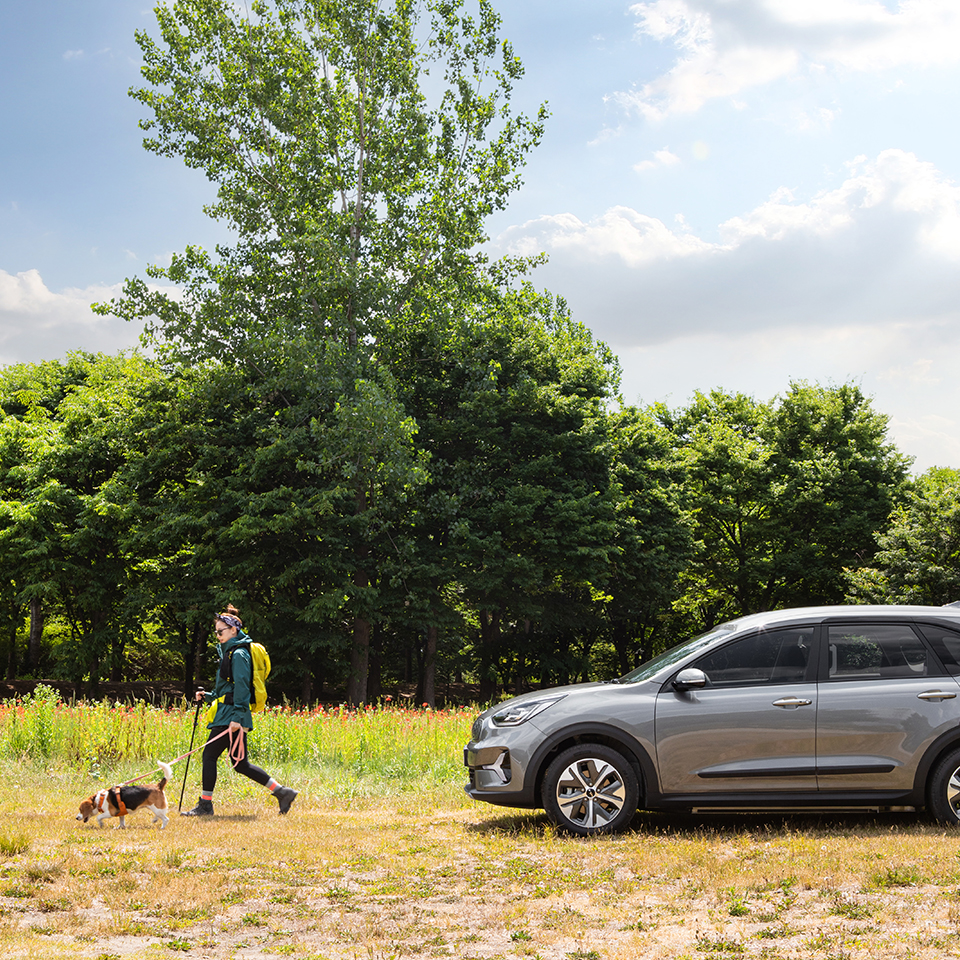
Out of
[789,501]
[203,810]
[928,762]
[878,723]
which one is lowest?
[203,810]

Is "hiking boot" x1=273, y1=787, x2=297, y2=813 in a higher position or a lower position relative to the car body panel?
lower

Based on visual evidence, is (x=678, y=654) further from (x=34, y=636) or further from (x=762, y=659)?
(x=34, y=636)

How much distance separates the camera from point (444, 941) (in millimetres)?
4680

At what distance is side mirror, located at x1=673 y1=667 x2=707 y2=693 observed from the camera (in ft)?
23.6

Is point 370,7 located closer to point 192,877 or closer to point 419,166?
point 419,166

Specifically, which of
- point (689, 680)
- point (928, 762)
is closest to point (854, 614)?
point (928, 762)

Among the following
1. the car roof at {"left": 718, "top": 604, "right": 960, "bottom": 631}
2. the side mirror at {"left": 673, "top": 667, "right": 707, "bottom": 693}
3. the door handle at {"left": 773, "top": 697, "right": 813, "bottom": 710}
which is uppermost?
the car roof at {"left": 718, "top": 604, "right": 960, "bottom": 631}

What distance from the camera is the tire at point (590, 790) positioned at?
722 cm

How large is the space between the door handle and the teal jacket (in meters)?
4.62

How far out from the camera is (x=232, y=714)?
849cm

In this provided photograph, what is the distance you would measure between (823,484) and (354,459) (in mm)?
19427

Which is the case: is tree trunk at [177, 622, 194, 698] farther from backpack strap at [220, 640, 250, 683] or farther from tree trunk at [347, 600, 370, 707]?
backpack strap at [220, 640, 250, 683]

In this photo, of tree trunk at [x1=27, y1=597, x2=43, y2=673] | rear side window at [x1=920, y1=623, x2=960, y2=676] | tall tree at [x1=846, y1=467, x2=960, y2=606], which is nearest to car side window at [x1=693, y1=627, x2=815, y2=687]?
rear side window at [x1=920, y1=623, x2=960, y2=676]

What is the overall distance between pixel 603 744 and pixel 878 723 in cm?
214
